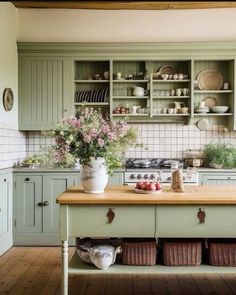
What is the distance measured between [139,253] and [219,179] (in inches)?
87.6

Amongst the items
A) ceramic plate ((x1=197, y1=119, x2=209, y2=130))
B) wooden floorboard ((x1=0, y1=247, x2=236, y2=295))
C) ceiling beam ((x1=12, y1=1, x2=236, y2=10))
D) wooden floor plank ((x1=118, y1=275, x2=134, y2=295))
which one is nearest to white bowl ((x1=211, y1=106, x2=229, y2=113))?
Result: ceramic plate ((x1=197, y1=119, x2=209, y2=130))

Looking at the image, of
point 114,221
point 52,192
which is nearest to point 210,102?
point 52,192

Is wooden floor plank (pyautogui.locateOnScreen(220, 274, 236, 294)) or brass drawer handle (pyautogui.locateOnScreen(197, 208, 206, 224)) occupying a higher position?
brass drawer handle (pyautogui.locateOnScreen(197, 208, 206, 224))

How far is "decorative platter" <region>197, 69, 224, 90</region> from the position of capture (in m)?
5.52

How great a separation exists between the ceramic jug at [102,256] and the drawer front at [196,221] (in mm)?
375

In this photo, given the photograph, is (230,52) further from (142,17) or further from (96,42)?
(96,42)

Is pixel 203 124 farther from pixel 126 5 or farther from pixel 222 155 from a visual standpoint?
pixel 126 5

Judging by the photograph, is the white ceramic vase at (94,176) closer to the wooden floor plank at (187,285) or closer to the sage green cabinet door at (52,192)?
the wooden floor plank at (187,285)

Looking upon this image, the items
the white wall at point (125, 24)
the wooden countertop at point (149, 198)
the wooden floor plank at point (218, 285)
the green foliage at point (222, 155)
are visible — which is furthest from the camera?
the white wall at point (125, 24)

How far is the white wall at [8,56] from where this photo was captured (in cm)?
469

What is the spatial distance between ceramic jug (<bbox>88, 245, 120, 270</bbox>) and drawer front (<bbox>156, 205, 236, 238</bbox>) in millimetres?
375

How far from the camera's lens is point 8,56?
4.88 metres

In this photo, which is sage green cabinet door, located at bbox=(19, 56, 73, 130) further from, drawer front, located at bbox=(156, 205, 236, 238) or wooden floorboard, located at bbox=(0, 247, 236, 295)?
drawer front, located at bbox=(156, 205, 236, 238)

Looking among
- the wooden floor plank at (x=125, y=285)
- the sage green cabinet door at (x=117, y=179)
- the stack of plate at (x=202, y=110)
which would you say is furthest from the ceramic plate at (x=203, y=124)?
the wooden floor plank at (x=125, y=285)
